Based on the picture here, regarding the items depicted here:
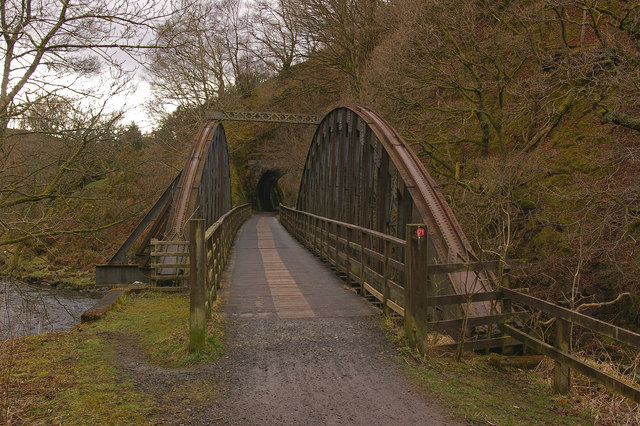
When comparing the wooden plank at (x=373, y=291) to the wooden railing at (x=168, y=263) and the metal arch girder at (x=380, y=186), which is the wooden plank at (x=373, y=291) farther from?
the wooden railing at (x=168, y=263)

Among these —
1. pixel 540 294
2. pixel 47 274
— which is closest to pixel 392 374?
pixel 540 294

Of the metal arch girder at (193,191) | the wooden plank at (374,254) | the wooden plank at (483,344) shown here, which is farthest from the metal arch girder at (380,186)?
the metal arch girder at (193,191)

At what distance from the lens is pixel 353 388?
4.08m

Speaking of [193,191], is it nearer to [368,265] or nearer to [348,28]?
[368,265]

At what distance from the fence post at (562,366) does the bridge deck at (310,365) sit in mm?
1219

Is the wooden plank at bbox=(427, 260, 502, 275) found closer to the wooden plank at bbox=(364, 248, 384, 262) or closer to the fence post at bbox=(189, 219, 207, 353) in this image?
the wooden plank at bbox=(364, 248, 384, 262)

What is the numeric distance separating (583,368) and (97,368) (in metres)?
4.21

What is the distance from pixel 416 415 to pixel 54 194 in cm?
608

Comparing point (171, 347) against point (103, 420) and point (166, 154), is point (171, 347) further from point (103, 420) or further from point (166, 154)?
point (166, 154)

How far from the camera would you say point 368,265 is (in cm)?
975

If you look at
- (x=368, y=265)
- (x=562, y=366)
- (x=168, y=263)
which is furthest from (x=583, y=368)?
(x=168, y=263)

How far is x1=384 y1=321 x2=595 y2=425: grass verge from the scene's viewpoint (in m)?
3.63

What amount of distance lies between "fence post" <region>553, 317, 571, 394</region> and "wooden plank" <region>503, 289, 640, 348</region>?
0.09m

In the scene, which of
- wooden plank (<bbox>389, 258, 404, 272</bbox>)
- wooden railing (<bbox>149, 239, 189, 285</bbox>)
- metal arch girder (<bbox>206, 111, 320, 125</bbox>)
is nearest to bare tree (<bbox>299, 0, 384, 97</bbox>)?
metal arch girder (<bbox>206, 111, 320, 125</bbox>)
